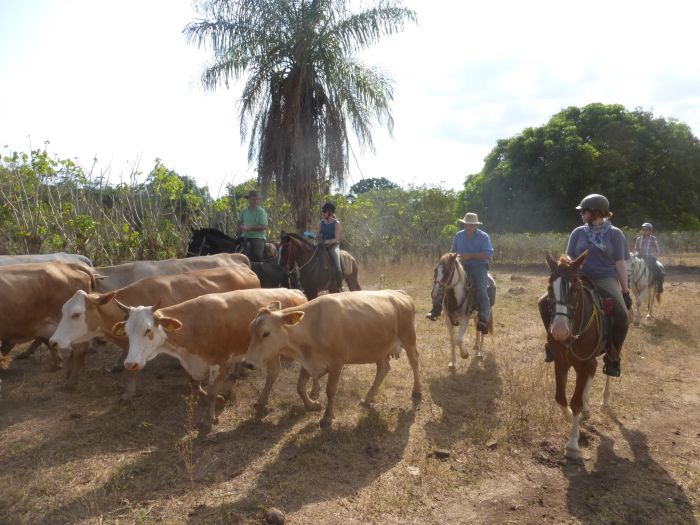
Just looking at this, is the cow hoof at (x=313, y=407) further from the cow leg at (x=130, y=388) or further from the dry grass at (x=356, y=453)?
the cow leg at (x=130, y=388)

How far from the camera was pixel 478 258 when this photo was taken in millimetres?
8250

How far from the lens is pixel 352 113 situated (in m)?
14.0

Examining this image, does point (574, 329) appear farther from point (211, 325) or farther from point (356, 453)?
point (211, 325)

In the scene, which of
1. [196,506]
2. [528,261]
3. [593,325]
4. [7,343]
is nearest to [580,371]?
[593,325]

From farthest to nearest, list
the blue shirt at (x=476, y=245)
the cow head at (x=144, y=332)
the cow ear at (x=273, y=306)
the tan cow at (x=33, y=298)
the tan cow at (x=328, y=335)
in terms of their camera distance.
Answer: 1. the blue shirt at (x=476, y=245)
2. the tan cow at (x=33, y=298)
3. the cow ear at (x=273, y=306)
4. the tan cow at (x=328, y=335)
5. the cow head at (x=144, y=332)

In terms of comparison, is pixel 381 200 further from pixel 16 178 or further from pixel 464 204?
pixel 16 178

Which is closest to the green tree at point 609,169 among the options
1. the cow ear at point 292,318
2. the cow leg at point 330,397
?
the cow leg at point 330,397

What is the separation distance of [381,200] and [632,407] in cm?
2428

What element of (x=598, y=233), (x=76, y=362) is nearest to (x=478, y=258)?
(x=598, y=233)

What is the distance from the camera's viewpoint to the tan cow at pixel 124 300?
624 centimetres

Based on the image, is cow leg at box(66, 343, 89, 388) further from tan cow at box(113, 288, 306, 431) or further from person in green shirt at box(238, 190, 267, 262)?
person in green shirt at box(238, 190, 267, 262)

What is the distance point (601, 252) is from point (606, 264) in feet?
0.48

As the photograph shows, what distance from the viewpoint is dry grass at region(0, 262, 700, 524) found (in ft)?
13.8

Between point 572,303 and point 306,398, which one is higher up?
point 572,303
